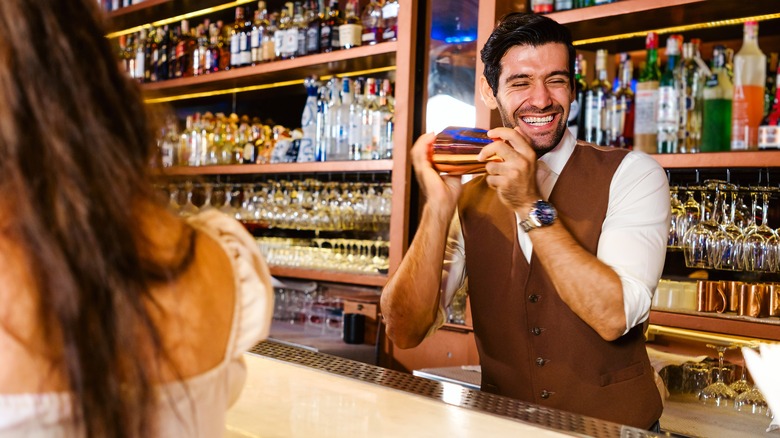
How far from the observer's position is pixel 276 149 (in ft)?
12.7

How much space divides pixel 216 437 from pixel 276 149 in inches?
123

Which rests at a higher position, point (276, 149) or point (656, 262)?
point (276, 149)

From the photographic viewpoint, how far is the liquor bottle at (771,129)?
2355 millimetres

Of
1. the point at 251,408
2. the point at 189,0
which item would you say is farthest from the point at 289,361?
the point at 189,0

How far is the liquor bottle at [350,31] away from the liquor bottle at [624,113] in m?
1.16

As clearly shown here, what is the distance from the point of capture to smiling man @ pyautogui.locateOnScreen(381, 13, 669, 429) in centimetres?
169

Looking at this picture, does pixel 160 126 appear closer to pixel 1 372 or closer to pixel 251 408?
pixel 1 372

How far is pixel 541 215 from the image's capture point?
1.70 m

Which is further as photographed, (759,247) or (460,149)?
(759,247)

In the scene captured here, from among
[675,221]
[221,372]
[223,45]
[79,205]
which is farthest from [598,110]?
[79,205]

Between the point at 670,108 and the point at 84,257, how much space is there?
7.37ft

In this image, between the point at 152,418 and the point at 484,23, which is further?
the point at 484,23

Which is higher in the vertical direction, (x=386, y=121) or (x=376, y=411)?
(x=386, y=121)

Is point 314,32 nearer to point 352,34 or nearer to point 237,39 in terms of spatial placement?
point 352,34
